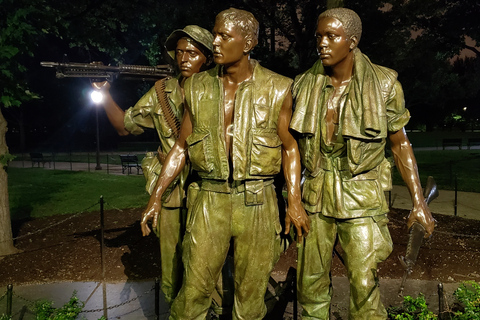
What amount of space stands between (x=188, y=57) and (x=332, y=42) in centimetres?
125

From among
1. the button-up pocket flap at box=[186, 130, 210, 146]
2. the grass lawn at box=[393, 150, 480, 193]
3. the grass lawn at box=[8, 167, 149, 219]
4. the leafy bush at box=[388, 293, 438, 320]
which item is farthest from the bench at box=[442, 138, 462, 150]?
the button-up pocket flap at box=[186, 130, 210, 146]

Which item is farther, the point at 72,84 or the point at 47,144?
the point at 47,144

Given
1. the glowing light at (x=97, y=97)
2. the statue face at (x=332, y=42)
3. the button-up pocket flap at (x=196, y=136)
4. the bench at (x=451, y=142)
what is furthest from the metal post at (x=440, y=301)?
the bench at (x=451, y=142)

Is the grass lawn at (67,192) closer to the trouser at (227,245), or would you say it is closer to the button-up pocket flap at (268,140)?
the trouser at (227,245)

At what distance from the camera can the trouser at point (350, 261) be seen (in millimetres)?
A: 3088

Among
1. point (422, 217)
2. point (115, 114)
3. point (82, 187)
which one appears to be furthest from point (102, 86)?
point (82, 187)

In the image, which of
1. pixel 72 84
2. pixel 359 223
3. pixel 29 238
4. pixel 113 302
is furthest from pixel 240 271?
pixel 72 84

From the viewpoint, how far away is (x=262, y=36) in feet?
42.9

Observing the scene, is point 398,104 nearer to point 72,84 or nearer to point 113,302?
point 113,302

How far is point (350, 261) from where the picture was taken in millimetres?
3141

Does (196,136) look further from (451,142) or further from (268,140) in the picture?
(451,142)

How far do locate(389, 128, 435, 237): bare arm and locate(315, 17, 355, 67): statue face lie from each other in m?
0.75

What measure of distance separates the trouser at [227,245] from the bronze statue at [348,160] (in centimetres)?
38

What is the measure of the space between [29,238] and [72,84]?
71.8 ft
